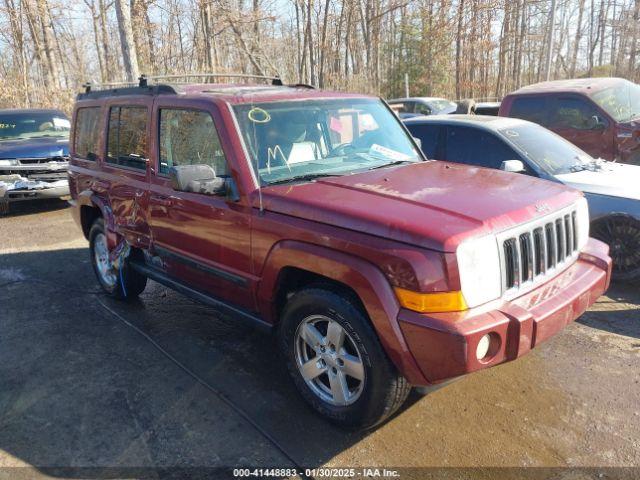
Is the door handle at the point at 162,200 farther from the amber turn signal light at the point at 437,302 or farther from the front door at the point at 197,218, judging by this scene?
the amber turn signal light at the point at 437,302

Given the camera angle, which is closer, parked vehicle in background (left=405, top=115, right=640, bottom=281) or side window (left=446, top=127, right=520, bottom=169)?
parked vehicle in background (left=405, top=115, right=640, bottom=281)

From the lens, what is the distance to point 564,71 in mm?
35625

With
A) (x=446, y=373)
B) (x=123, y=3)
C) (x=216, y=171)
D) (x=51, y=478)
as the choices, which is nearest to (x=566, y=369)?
(x=446, y=373)

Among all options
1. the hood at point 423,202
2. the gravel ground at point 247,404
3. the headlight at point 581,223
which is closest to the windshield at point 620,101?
the gravel ground at point 247,404

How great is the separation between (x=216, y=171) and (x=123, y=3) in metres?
10.5

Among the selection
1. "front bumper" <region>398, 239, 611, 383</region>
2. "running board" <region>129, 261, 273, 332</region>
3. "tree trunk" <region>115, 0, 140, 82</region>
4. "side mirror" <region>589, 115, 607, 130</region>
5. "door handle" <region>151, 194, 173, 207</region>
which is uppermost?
"tree trunk" <region>115, 0, 140, 82</region>

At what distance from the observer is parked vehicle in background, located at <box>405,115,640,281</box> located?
498 cm

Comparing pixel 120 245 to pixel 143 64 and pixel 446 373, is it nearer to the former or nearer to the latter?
pixel 446 373

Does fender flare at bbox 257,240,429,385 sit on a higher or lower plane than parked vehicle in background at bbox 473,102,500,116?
lower

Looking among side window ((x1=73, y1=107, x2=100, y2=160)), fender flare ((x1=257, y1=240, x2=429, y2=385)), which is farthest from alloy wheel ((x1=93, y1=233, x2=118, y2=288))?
fender flare ((x1=257, y1=240, x2=429, y2=385))

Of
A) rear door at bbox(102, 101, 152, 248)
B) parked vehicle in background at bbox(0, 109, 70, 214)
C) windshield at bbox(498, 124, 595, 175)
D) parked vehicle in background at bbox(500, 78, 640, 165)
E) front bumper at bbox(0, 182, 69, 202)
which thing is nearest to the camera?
rear door at bbox(102, 101, 152, 248)

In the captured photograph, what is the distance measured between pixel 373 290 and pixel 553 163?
377cm

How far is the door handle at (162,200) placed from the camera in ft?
13.2

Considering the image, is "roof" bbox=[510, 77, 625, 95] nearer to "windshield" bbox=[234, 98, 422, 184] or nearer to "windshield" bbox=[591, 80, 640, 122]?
"windshield" bbox=[591, 80, 640, 122]
